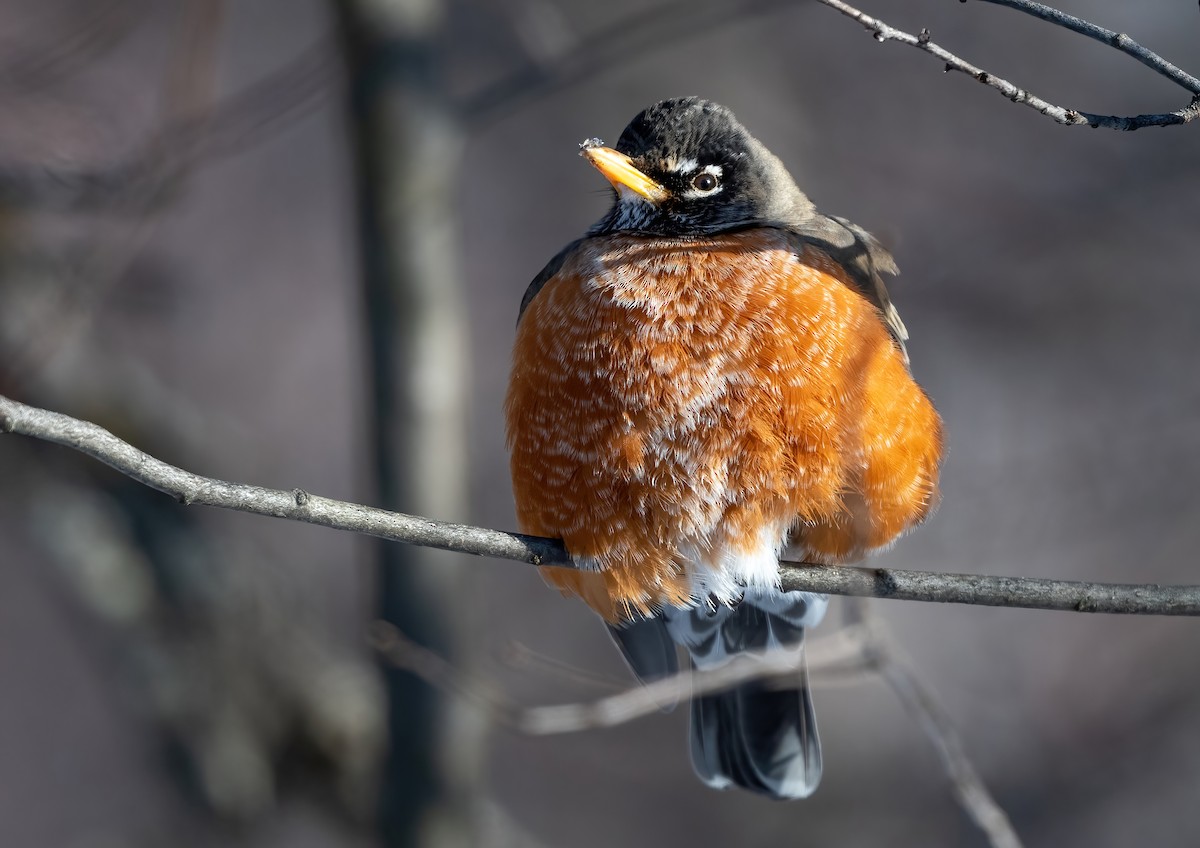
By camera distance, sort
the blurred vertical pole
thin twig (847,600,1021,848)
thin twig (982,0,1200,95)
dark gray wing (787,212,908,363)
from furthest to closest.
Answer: the blurred vertical pole
dark gray wing (787,212,908,363)
thin twig (847,600,1021,848)
thin twig (982,0,1200,95)

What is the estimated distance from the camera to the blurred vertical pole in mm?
4223

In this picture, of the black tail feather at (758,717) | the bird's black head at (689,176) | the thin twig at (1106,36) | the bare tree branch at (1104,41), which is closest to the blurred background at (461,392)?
the black tail feather at (758,717)

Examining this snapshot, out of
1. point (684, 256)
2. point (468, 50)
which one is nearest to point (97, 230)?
point (684, 256)

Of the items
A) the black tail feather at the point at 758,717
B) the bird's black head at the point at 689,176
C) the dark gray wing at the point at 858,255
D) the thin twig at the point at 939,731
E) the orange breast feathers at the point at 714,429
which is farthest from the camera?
the black tail feather at the point at 758,717

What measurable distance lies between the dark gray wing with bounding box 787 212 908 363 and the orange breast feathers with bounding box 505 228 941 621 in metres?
0.16

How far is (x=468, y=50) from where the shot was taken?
23.2 feet

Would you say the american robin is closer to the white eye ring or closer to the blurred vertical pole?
the white eye ring

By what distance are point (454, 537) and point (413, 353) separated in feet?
7.07

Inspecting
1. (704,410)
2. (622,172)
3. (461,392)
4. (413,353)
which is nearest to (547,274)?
(622,172)

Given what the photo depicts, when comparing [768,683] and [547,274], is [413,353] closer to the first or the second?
[547,274]

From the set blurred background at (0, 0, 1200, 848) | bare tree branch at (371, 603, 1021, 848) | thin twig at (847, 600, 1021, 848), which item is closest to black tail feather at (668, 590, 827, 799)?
bare tree branch at (371, 603, 1021, 848)

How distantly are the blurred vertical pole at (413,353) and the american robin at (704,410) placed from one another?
1.18 m

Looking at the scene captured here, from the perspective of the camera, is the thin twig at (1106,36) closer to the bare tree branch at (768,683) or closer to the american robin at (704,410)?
the american robin at (704,410)

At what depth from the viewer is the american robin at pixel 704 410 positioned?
108 inches
